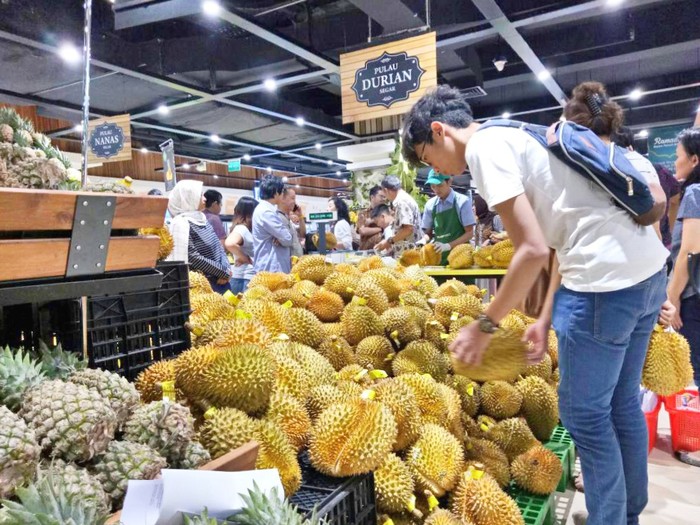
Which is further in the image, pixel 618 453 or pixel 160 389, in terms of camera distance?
pixel 618 453

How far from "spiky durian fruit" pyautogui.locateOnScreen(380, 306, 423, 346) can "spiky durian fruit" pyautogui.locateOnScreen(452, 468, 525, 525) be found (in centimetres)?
68

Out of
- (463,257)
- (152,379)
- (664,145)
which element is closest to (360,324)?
(152,379)

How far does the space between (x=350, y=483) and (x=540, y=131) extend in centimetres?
125

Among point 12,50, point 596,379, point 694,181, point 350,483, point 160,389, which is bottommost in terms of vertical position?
point 350,483

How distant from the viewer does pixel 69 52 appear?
5629 millimetres

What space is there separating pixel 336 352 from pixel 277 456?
852mm

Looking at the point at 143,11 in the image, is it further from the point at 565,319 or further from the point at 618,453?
the point at 618,453

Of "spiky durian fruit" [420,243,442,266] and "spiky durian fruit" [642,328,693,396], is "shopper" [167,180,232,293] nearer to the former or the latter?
"spiky durian fruit" [420,243,442,266]

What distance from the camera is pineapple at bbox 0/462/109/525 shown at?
643 mm

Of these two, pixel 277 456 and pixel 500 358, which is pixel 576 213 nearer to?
pixel 500 358

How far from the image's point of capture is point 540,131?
65.6 inches

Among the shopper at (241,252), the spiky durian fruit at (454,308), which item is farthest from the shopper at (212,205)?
the spiky durian fruit at (454,308)

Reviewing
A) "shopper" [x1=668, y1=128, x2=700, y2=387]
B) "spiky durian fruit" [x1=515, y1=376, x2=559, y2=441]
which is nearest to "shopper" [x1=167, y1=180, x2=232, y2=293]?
"spiky durian fruit" [x1=515, y1=376, x2=559, y2=441]

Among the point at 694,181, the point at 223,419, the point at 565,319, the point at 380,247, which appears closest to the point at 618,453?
the point at 565,319
